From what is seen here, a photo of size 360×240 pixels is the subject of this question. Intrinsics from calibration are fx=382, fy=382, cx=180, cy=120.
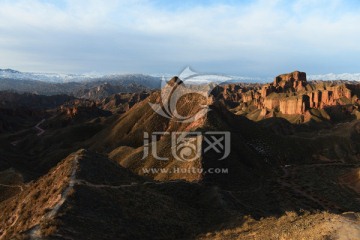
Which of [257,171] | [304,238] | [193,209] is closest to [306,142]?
[257,171]

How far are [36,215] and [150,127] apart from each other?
7195cm

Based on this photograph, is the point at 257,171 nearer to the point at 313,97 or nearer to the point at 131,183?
the point at 131,183

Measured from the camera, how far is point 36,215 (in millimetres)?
35750
